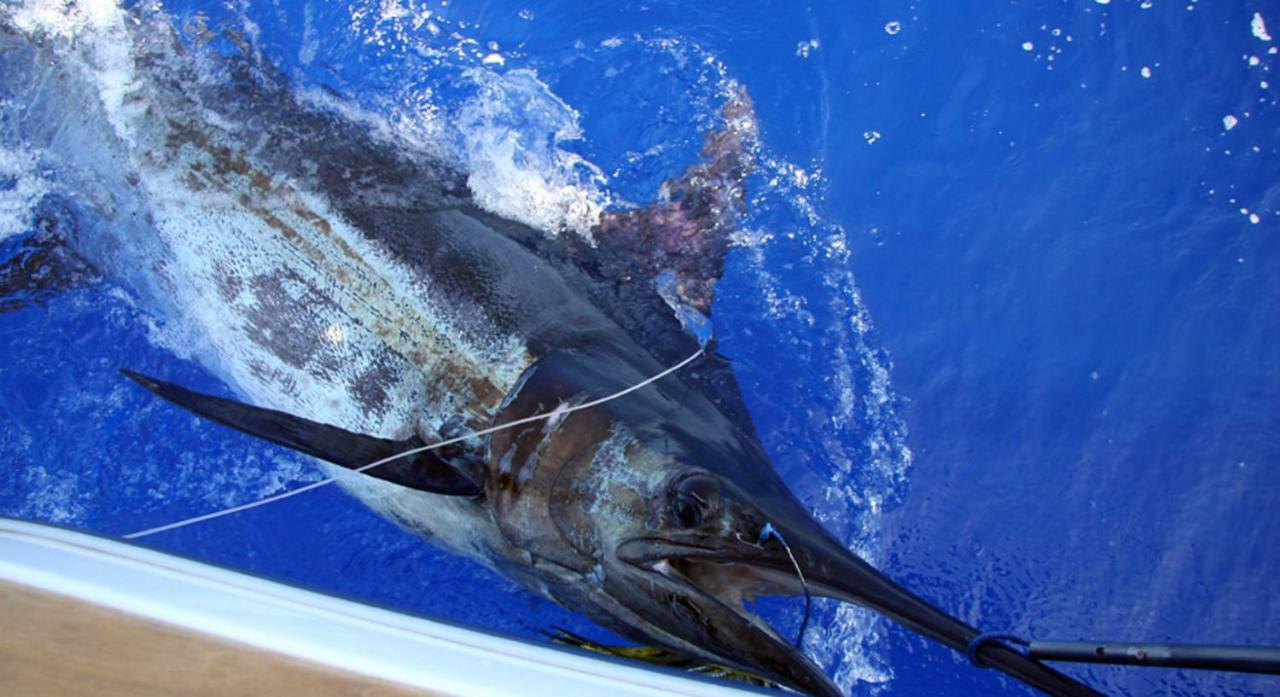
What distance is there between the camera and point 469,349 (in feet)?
8.30

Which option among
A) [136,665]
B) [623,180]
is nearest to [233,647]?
[136,665]

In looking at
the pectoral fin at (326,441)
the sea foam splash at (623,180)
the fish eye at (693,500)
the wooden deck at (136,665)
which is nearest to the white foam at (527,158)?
the sea foam splash at (623,180)

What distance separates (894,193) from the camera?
4246mm

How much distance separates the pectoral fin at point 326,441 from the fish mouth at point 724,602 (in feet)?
1.67

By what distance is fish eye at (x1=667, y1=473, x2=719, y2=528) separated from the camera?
1.93m

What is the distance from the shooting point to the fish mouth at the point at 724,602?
171cm

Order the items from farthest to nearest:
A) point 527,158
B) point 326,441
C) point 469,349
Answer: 1. point 527,158
2. point 469,349
3. point 326,441

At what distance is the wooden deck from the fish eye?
2.10 feet

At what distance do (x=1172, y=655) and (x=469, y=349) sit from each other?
174 centimetres

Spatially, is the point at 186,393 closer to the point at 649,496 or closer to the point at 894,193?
the point at 649,496

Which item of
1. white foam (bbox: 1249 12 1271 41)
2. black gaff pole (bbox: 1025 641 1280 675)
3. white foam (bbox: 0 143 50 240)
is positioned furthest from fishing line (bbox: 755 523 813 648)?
white foam (bbox: 1249 12 1271 41)

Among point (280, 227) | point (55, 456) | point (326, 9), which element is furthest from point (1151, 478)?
point (55, 456)

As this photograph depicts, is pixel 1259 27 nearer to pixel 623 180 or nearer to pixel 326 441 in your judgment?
pixel 623 180

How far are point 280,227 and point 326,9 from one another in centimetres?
191
